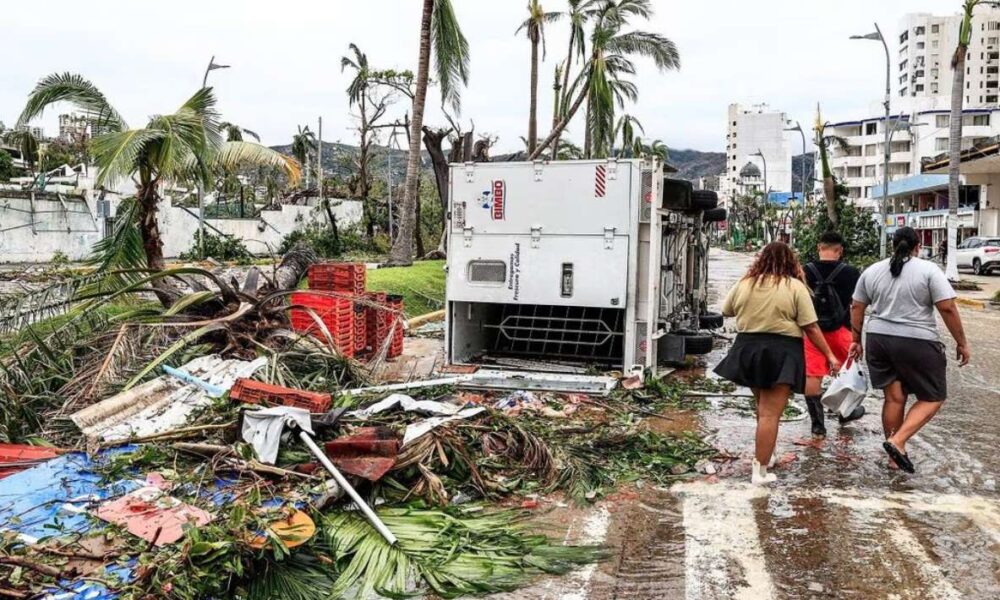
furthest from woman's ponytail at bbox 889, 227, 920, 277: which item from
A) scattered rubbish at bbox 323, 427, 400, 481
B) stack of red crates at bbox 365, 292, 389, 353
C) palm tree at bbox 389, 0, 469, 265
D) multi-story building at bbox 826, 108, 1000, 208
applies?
multi-story building at bbox 826, 108, 1000, 208

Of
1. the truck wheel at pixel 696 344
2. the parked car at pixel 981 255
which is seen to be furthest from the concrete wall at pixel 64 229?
the parked car at pixel 981 255

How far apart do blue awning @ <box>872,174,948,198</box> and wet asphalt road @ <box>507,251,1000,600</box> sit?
47.6 m

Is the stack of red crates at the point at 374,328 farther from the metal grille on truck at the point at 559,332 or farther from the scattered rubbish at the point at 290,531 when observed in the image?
the scattered rubbish at the point at 290,531

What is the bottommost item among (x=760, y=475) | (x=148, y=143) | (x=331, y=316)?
(x=760, y=475)

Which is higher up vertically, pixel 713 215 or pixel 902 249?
pixel 713 215

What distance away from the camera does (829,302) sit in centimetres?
766

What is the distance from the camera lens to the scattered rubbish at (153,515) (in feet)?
14.2

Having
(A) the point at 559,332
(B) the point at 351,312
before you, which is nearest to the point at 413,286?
(B) the point at 351,312

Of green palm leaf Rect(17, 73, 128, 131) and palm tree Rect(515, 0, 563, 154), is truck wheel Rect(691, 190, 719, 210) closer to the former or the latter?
green palm leaf Rect(17, 73, 128, 131)

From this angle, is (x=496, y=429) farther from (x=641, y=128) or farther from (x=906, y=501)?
(x=641, y=128)

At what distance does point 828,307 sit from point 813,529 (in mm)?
2915

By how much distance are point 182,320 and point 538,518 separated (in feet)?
15.2

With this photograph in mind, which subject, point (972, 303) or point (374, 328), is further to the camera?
point (972, 303)

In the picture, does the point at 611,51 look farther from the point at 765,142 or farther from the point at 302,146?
the point at 765,142
